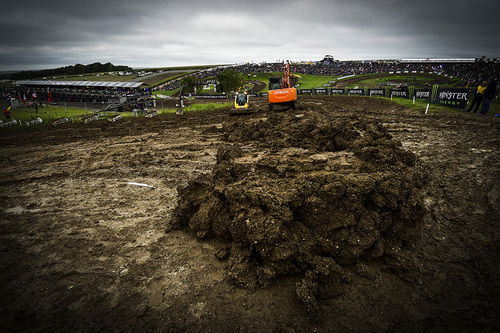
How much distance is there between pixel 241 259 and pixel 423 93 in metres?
29.6

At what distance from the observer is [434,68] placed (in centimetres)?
6462

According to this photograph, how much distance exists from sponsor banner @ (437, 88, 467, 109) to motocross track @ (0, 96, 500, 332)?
49.4 feet

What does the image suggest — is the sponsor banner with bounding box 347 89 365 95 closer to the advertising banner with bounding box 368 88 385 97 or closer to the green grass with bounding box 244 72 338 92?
the advertising banner with bounding box 368 88 385 97

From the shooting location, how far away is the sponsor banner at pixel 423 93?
80.0 ft

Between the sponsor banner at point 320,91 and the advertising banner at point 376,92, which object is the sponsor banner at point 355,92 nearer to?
the advertising banner at point 376,92

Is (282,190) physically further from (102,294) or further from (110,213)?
(110,213)

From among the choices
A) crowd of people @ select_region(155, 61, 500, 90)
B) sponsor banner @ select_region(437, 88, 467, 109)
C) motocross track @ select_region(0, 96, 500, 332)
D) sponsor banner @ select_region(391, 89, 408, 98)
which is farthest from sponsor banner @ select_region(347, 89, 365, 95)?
motocross track @ select_region(0, 96, 500, 332)

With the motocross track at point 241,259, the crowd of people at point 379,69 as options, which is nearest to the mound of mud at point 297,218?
the motocross track at point 241,259

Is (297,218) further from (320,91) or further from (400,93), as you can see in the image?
(320,91)

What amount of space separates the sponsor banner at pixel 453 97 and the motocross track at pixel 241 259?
49.4ft

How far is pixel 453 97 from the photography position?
2150 centimetres

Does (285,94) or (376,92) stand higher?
(285,94)

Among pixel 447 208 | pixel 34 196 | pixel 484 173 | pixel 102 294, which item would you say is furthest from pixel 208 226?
pixel 484 173

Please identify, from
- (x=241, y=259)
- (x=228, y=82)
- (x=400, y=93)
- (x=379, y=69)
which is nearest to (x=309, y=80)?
(x=228, y=82)
